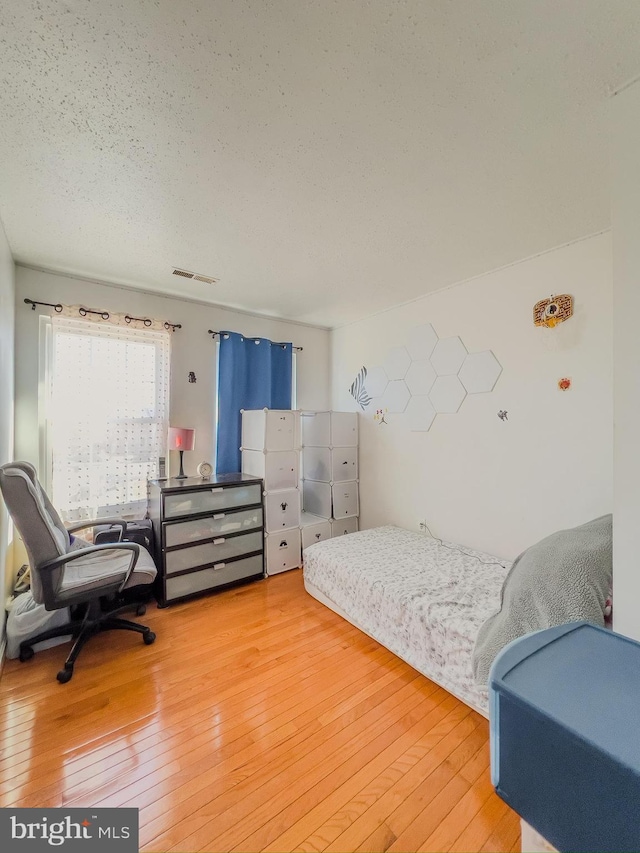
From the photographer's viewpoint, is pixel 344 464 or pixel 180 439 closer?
pixel 180 439

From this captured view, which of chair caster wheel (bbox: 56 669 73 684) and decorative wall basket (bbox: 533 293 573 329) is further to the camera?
decorative wall basket (bbox: 533 293 573 329)

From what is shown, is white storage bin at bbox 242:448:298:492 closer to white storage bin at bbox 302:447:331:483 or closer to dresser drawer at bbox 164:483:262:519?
dresser drawer at bbox 164:483:262:519

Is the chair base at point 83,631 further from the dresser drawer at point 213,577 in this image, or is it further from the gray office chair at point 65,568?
the dresser drawer at point 213,577

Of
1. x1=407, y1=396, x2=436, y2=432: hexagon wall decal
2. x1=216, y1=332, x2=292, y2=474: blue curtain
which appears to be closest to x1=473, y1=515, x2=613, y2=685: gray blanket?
x1=407, y1=396, x2=436, y2=432: hexagon wall decal

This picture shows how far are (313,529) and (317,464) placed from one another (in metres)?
0.67

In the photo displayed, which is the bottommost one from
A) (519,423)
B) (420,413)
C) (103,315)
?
(519,423)

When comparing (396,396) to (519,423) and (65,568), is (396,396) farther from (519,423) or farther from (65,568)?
(65,568)

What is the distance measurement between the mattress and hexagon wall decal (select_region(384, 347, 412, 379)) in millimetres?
1516

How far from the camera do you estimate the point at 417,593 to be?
2.02m

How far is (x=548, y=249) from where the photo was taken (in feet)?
7.52

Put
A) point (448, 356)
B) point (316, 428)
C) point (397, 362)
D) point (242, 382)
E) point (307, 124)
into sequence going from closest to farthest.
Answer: point (307, 124) < point (448, 356) < point (397, 362) < point (242, 382) < point (316, 428)

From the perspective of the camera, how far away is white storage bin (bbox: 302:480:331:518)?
3537 millimetres

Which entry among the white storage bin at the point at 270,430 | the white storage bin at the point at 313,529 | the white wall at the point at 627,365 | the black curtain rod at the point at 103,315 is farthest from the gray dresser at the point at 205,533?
the white wall at the point at 627,365

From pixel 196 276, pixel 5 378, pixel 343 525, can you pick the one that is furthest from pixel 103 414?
pixel 343 525
